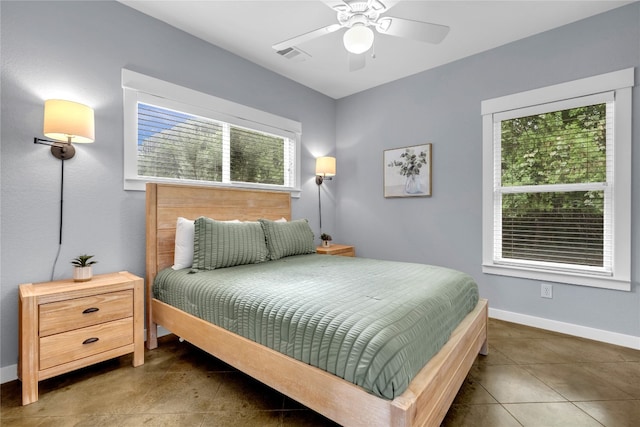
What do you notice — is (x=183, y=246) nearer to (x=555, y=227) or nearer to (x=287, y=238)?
(x=287, y=238)

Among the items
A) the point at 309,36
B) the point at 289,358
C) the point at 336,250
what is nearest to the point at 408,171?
the point at 336,250

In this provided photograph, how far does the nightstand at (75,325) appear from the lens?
64.8 inches

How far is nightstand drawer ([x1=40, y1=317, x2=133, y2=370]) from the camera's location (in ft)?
5.60

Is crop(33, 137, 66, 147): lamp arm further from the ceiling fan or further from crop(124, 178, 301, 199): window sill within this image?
the ceiling fan

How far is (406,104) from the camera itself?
358 cm

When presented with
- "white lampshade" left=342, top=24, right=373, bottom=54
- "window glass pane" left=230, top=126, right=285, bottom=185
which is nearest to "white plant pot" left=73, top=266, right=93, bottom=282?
"window glass pane" left=230, top=126, right=285, bottom=185

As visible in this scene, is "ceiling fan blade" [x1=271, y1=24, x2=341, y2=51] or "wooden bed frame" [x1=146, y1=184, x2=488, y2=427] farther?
"ceiling fan blade" [x1=271, y1=24, x2=341, y2=51]

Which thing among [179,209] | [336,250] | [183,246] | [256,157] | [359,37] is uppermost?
[359,37]

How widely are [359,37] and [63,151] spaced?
210cm

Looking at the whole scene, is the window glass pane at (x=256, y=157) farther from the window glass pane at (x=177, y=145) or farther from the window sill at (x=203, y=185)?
the window glass pane at (x=177, y=145)

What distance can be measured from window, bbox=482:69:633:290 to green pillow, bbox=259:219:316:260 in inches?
71.7

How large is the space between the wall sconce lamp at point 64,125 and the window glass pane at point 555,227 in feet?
11.6

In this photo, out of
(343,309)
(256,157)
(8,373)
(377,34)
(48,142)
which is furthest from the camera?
(256,157)

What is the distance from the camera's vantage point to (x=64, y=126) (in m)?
1.83
